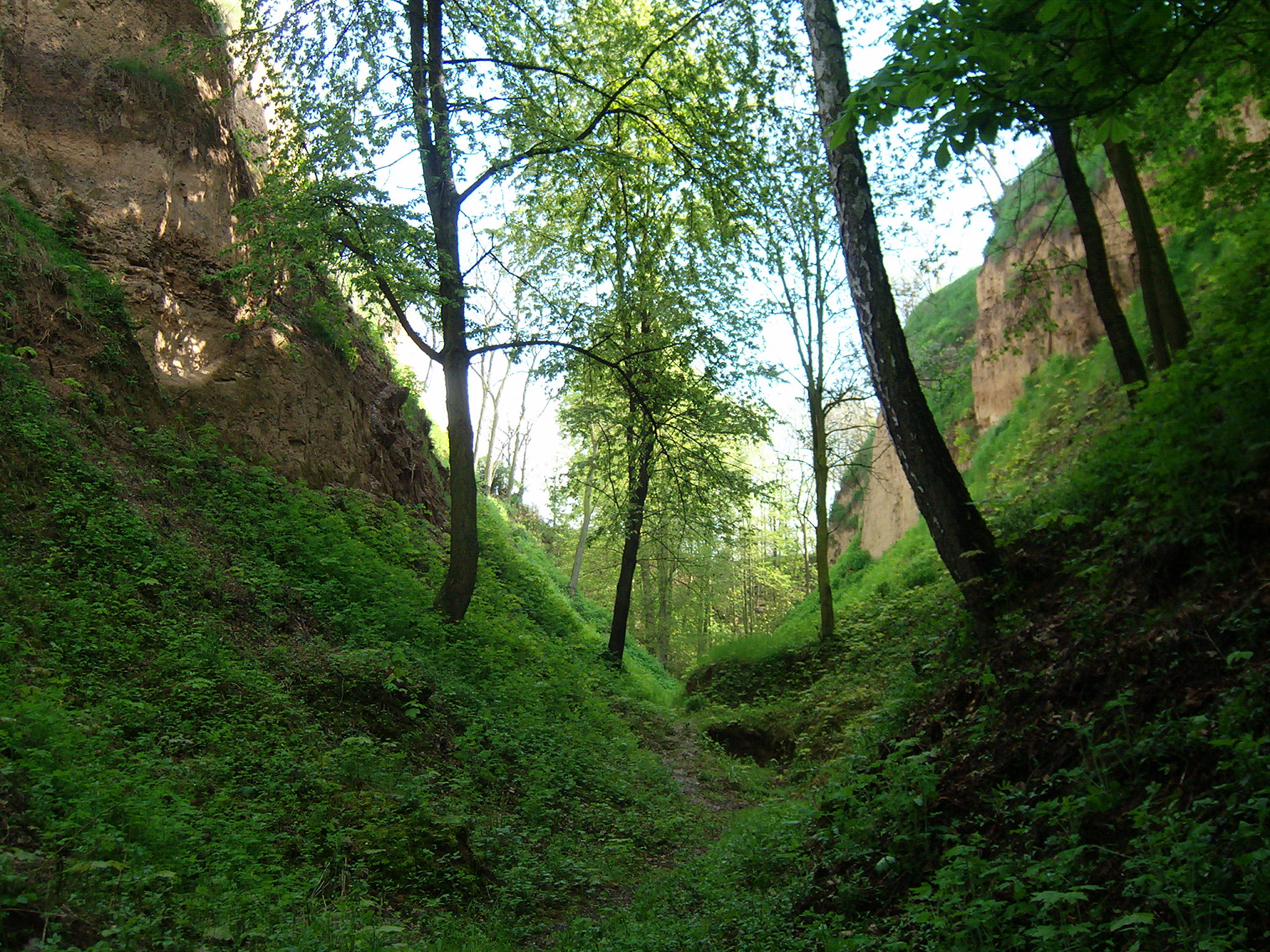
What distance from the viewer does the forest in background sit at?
3.67 m

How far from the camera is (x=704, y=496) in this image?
1400 cm

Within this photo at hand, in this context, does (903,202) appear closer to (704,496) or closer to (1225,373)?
Result: (704,496)

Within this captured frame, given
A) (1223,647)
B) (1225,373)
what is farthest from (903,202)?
(1223,647)

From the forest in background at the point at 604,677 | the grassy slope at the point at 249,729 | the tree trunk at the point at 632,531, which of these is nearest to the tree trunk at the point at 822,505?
the forest in background at the point at 604,677

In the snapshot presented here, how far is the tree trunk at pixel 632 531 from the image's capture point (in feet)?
49.7

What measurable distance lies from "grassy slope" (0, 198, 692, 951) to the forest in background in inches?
1.5

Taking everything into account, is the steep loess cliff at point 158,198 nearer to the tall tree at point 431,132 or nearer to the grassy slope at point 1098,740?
the tall tree at point 431,132

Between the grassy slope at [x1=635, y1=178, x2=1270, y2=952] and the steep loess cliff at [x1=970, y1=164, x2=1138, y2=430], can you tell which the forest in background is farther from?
the steep loess cliff at [x1=970, y1=164, x2=1138, y2=430]

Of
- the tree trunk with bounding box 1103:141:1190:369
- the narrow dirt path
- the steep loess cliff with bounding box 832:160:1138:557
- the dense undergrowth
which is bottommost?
the narrow dirt path

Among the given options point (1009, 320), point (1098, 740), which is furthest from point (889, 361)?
point (1009, 320)

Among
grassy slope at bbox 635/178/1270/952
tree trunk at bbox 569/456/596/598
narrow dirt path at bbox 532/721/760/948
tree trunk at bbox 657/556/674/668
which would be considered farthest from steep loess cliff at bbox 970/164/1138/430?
tree trunk at bbox 657/556/674/668

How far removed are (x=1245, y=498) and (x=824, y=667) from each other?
10.4m

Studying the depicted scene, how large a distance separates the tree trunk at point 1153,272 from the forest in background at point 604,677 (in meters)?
0.10

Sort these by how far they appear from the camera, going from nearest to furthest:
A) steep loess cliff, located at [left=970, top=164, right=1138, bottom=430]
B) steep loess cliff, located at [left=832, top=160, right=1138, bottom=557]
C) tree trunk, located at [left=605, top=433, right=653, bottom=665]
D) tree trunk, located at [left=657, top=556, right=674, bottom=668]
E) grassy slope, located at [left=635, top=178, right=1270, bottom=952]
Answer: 1. grassy slope, located at [left=635, top=178, right=1270, bottom=952]
2. steep loess cliff, located at [left=832, top=160, right=1138, bottom=557]
3. steep loess cliff, located at [left=970, top=164, right=1138, bottom=430]
4. tree trunk, located at [left=605, top=433, right=653, bottom=665]
5. tree trunk, located at [left=657, top=556, right=674, bottom=668]
